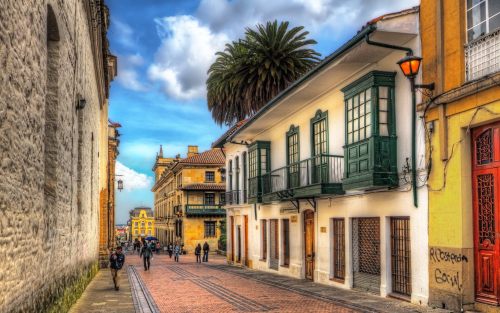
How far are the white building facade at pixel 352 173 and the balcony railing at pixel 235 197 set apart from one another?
468 cm

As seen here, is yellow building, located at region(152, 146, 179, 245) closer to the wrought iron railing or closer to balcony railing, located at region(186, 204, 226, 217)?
balcony railing, located at region(186, 204, 226, 217)

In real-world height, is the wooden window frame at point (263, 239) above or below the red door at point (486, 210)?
below

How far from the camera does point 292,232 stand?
72.8ft

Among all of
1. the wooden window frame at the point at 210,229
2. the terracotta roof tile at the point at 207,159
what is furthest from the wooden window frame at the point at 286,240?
the wooden window frame at the point at 210,229

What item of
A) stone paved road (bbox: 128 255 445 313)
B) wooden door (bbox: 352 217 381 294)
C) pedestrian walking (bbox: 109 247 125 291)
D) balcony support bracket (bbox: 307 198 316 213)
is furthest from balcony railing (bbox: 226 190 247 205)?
wooden door (bbox: 352 217 381 294)

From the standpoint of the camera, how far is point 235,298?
1574cm

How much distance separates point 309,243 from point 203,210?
38.1m

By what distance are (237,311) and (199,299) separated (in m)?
2.78

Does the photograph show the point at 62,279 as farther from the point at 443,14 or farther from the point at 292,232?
the point at 292,232

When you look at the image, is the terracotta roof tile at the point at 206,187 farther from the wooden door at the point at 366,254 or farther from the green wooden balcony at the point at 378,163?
the green wooden balcony at the point at 378,163

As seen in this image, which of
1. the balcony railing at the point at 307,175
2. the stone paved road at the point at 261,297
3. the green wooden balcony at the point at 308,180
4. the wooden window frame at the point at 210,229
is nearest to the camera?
the stone paved road at the point at 261,297

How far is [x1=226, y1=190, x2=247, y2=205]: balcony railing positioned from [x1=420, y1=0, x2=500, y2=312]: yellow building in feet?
57.6

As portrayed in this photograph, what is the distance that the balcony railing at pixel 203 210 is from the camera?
190ft

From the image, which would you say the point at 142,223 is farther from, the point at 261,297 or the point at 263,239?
the point at 261,297
